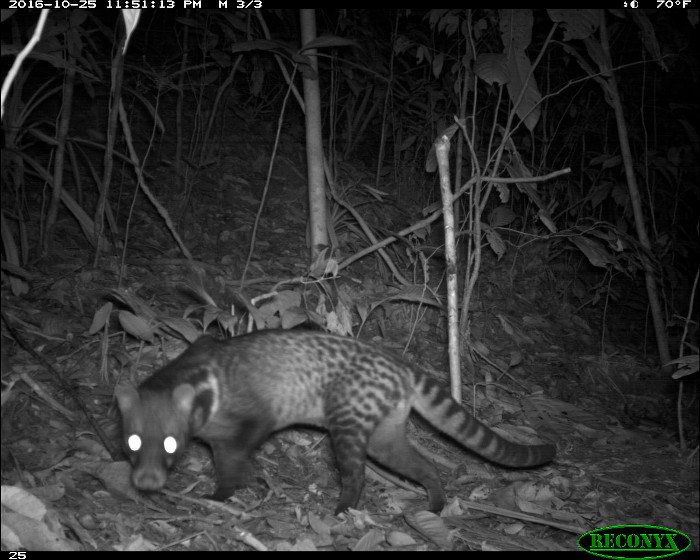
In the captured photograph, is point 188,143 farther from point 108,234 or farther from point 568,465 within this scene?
point 568,465

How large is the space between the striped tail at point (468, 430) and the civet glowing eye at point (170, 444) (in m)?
1.82

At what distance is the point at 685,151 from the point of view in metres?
9.03

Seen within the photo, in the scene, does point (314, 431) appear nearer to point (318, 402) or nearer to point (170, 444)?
point (318, 402)

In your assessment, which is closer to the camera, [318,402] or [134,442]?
[134,442]

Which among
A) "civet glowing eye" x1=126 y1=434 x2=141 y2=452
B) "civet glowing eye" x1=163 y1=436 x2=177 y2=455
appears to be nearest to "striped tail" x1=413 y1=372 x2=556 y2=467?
"civet glowing eye" x1=163 y1=436 x2=177 y2=455

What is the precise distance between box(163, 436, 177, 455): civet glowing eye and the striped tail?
1.82 m

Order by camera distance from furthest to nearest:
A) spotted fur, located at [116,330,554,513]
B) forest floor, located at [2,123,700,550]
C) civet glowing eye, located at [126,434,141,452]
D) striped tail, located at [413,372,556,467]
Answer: striped tail, located at [413,372,556,467] → spotted fur, located at [116,330,554,513] → forest floor, located at [2,123,700,550] → civet glowing eye, located at [126,434,141,452]

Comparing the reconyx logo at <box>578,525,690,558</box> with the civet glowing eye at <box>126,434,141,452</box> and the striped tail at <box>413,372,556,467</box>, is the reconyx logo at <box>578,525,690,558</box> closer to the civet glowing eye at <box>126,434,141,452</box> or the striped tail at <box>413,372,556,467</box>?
the striped tail at <box>413,372,556,467</box>

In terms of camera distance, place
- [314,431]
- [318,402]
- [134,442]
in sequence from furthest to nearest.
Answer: [314,431], [318,402], [134,442]

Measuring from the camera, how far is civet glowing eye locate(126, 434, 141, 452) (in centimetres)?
403

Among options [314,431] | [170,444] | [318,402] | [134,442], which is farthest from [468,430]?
[134,442]

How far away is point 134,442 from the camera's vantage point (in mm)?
4043

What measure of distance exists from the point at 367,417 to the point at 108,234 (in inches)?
166

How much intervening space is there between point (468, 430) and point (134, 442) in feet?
7.75
